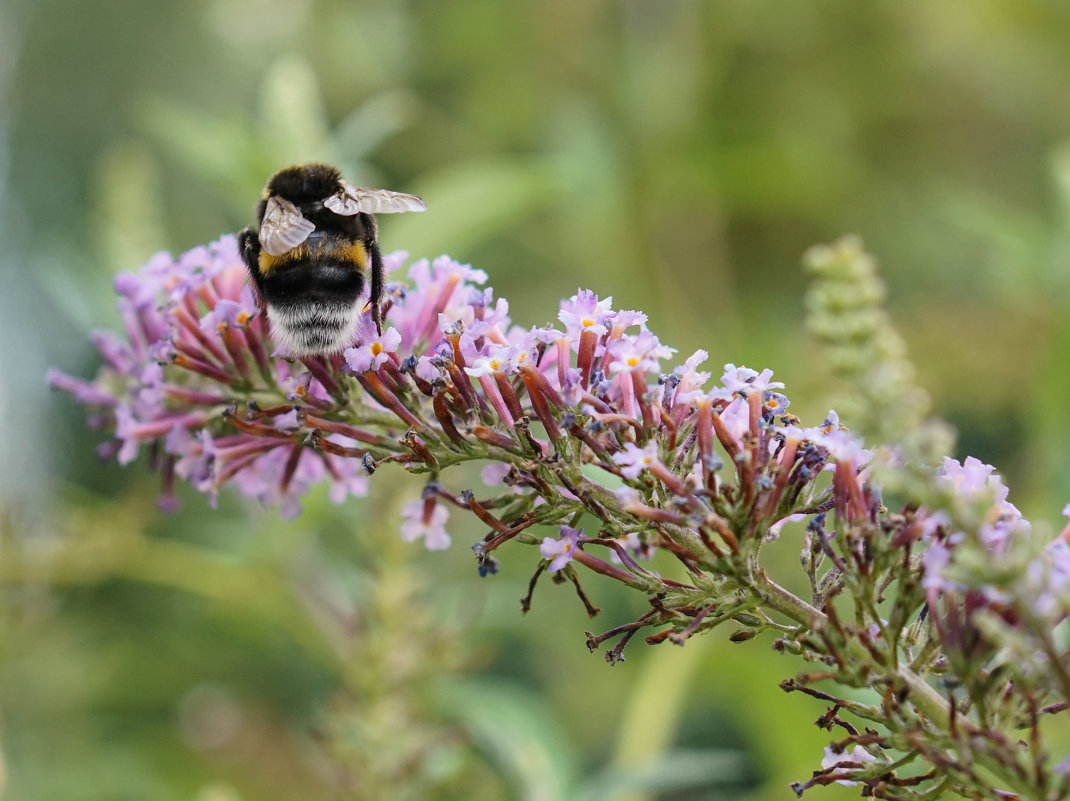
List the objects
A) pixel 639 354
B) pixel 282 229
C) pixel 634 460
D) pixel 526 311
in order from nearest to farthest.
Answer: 1. pixel 634 460
2. pixel 639 354
3. pixel 282 229
4. pixel 526 311

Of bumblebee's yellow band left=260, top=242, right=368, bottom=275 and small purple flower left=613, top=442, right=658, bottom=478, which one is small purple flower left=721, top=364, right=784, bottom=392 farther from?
bumblebee's yellow band left=260, top=242, right=368, bottom=275

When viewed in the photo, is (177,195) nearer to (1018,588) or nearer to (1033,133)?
(1033,133)

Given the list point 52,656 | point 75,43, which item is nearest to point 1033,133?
point 52,656


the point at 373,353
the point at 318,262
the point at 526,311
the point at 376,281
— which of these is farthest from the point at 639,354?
the point at 526,311

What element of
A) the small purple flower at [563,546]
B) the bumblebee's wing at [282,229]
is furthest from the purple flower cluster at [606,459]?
the bumblebee's wing at [282,229]

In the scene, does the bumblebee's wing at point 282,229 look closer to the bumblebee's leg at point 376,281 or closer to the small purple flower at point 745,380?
the bumblebee's leg at point 376,281

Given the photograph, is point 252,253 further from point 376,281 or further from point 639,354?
point 639,354
